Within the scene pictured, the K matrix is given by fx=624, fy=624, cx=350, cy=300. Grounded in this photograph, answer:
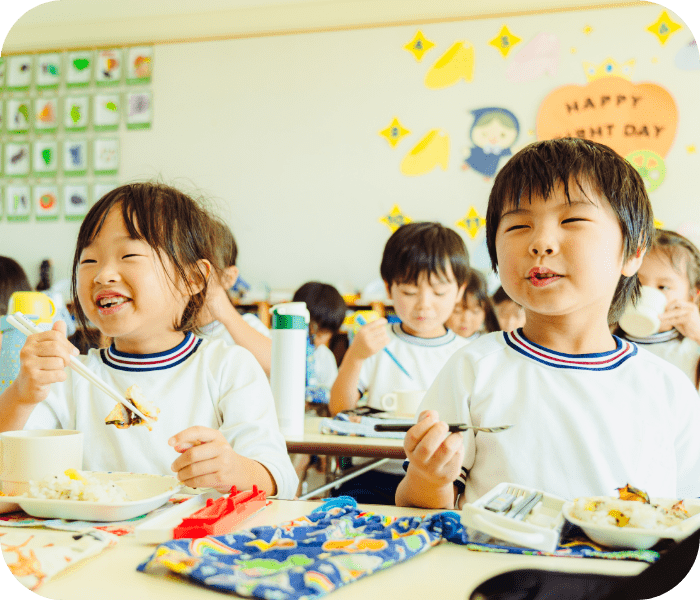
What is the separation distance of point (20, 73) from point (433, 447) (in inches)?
177

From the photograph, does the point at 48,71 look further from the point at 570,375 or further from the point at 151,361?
the point at 570,375

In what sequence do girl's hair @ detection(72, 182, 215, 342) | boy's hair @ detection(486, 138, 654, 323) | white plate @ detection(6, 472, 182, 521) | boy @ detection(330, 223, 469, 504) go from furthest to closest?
boy @ detection(330, 223, 469, 504), girl's hair @ detection(72, 182, 215, 342), boy's hair @ detection(486, 138, 654, 323), white plate @ detection(6, 472, 182, 521)

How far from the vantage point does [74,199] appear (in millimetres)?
4242

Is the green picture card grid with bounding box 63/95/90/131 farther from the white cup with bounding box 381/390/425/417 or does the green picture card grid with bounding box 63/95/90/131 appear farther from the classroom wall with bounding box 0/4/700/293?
the white cup with bounding box 381/390/425/417

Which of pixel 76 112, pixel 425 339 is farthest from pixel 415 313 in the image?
pixel 76 112

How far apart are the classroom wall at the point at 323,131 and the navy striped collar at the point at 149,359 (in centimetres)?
306

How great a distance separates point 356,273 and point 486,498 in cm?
356

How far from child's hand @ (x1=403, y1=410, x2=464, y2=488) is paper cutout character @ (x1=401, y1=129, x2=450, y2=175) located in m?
→ 3.52

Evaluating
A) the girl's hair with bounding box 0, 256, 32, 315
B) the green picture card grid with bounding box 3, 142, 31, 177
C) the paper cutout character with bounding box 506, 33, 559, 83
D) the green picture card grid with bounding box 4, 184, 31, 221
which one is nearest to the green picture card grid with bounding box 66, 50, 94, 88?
the green picture card grid with bounding box 3, 142, 31, 177

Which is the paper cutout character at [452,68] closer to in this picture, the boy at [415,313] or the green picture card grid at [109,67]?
the green picture card grid at [109,67]

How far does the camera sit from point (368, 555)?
49 cm

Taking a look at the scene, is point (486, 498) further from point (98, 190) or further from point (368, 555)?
point (98, 190)

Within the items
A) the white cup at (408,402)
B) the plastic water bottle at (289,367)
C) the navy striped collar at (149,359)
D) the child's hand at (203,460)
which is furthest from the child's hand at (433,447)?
the white cup at (408,402)

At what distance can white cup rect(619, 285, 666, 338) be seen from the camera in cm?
148
